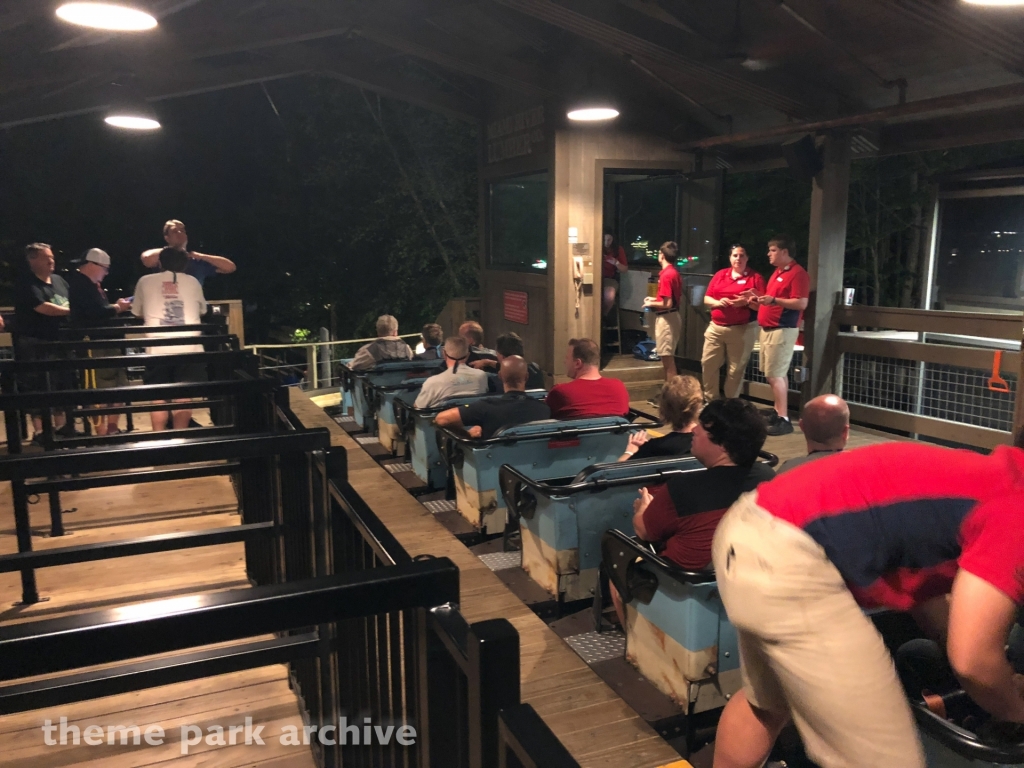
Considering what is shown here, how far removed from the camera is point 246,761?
7.25 ft

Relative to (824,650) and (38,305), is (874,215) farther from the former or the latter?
(824,650)

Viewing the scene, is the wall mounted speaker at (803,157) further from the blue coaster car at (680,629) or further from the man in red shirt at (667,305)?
the blue coaster car at (680,629)

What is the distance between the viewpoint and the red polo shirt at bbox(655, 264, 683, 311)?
25.9ft

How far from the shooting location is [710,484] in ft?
8.77

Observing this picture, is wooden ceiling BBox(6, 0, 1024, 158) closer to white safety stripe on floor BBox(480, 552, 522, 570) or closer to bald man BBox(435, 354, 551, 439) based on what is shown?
bald man BBox(435, 354, 551, 439)

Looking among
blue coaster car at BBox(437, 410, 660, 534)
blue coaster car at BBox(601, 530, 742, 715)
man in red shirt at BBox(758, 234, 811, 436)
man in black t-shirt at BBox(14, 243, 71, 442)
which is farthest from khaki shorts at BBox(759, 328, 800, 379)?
man in black t-shirt at BBox(14, 243, 71, 442)

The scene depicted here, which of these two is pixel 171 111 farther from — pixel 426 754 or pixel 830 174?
pixel 426 754

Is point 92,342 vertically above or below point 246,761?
above

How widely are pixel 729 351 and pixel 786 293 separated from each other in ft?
2.84

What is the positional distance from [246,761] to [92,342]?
296 centimetres

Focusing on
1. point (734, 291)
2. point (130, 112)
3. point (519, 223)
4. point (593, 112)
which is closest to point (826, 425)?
point (734, 291)

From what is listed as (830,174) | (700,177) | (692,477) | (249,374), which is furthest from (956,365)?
(249,374)

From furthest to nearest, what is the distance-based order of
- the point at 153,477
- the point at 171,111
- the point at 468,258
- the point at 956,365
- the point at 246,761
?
the point at 171,111, the point at 468,258, the point at 956,365, the point at 153,477, the point at 246,761

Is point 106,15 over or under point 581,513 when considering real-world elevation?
over
